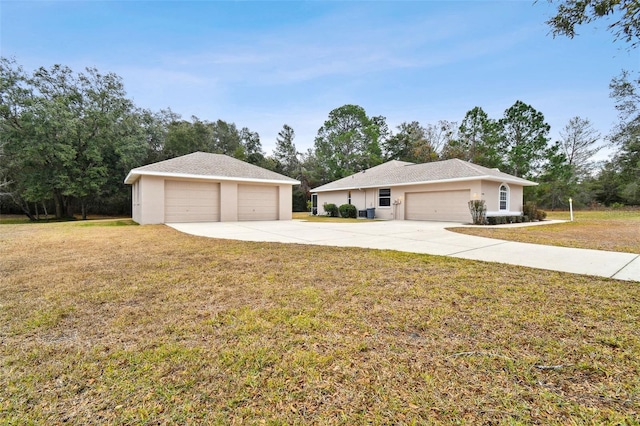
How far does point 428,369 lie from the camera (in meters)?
1.98

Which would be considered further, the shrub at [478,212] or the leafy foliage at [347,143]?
the leafy foliage at [347,143]

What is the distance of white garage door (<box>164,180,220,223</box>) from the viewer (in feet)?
47.9

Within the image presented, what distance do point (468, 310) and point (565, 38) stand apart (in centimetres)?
672

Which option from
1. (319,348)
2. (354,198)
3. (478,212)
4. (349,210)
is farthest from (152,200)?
(478,212)

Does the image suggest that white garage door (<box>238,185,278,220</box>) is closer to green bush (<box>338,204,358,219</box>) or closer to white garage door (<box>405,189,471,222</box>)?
green bush (<box>338,204,358,219</box>)

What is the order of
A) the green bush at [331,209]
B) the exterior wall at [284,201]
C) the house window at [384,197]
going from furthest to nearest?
the green bush at [331,209], the house window at [384,197], the exterior wall at [284,201]

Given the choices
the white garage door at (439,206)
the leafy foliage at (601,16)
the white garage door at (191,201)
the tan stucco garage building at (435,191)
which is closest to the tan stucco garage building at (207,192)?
the white garage door at (191,201)

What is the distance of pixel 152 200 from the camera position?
45.8 ft

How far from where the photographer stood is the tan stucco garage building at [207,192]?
14.0m

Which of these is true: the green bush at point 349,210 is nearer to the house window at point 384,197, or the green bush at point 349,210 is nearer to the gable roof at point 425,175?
the gable roof at point 425,175

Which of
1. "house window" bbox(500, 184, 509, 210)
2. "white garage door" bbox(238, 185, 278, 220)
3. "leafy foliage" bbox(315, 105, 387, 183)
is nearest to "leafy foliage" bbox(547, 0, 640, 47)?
"house window" bbox(500, 184, 509, 210)

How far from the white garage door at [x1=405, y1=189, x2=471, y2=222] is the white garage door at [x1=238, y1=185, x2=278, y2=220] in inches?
345

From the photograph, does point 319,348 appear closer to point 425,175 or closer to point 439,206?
point 439,206

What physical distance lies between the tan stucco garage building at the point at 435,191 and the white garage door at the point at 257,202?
6608 mm
